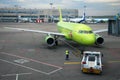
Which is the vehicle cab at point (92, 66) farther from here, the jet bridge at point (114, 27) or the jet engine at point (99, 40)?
the jet bridge at point (114, 27)

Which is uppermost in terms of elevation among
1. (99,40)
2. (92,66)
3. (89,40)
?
(89,40)

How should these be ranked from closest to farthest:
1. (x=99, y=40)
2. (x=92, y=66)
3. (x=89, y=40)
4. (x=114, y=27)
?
1. (x=92, y=66)
2. (x=89, y=40)
3. (x=99, y=40)
4. (x=114, y=27)

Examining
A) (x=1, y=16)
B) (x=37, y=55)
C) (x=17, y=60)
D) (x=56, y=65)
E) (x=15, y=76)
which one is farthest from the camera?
(x=1, y=16)

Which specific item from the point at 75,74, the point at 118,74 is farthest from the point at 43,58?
the point at 118,74

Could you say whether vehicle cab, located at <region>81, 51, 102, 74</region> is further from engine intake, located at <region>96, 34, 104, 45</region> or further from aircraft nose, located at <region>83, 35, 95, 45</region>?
engine intake, located at <region>96, 34, 104, 45</region>

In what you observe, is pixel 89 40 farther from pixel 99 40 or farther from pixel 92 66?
pixel 92 66

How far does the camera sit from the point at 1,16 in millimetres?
197500

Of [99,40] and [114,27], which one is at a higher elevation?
[114,27]

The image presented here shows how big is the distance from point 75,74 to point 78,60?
6.43 meters

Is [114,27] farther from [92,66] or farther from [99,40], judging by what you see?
[92,66]

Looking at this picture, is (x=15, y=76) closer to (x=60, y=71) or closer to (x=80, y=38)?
(x=60, y=71)

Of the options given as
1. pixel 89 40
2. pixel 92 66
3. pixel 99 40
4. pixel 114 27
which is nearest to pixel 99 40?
pixel 99 40

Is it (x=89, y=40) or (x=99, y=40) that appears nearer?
(x=89, y=40)

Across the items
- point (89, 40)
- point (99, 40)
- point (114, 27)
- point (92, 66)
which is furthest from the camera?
point (114, 27)
